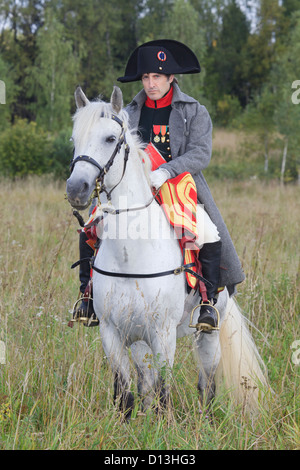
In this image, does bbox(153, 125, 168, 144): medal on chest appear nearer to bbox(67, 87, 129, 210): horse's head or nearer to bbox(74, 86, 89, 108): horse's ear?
bbox(67, 87, 129, 210): horse's head

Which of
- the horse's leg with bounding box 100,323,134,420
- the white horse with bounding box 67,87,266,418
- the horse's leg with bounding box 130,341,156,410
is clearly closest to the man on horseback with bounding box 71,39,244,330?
the white horse with bounding box 67,87,266,418

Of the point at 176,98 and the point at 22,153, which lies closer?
the point at 176,98

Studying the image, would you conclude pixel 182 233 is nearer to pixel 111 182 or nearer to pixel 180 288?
pixel 180 288

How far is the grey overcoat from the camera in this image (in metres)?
3.52

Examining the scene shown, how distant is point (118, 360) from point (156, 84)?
1843mm

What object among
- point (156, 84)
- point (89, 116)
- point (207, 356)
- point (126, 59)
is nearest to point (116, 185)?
point (89, 116)

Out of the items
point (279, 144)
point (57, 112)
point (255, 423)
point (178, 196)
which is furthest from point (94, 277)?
point (57, 112)

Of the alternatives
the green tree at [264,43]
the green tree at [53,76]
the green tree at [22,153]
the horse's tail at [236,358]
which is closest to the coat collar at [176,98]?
the horse's tail at [236,358]

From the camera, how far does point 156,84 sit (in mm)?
3551

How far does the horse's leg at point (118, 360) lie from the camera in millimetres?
3193

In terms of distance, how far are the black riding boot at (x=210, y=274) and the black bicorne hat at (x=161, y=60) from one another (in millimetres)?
1226

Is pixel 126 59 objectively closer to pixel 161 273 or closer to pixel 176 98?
pixel 176 98

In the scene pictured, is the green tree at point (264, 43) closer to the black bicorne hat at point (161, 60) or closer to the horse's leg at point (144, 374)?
the black bicorne hat at point (161, 60)
